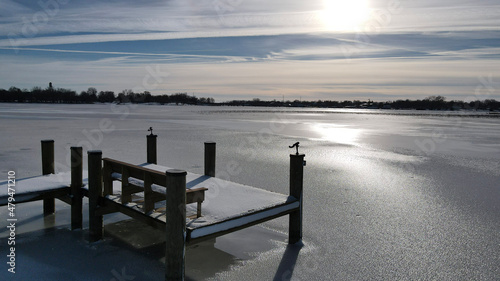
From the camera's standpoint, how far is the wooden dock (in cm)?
421

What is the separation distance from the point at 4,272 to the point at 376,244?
498cm

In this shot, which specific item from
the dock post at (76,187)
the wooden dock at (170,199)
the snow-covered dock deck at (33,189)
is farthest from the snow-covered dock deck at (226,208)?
the snow-covered dock deck at (33,189)

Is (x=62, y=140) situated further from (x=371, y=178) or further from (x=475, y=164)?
(x=475, y=164)

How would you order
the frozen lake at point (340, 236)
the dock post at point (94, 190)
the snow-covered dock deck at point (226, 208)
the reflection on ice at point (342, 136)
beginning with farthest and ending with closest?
1. the reflection on ice at point (342, 136)
2. the dock post at point (94, 190)
3. the frozen lake at point (340, 236)
4. the snow-covered dock deck at point (226, 208)

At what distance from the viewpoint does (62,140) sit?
55.1 feet

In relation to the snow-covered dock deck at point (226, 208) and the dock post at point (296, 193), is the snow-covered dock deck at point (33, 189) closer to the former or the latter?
the snow-covered dock deck at point (226, 208)

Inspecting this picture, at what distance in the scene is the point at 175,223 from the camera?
13.7 feet

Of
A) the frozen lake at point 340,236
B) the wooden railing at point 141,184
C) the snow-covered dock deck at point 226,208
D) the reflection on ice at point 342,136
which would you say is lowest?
the frozen lake at point 340,236

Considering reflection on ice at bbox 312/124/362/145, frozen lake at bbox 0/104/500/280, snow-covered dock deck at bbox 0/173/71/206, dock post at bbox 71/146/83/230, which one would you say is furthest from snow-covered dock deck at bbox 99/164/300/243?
reflection on ice at bbox 312/124/362/145

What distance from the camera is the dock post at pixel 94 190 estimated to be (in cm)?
569

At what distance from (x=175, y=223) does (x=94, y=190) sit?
2.17 meters

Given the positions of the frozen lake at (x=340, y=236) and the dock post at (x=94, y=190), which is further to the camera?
the dock post at (x=94, y=190)

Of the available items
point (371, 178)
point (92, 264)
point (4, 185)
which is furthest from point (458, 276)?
point (4, 185)

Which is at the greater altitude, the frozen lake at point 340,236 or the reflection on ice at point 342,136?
the reflection on ice at point 342,136
